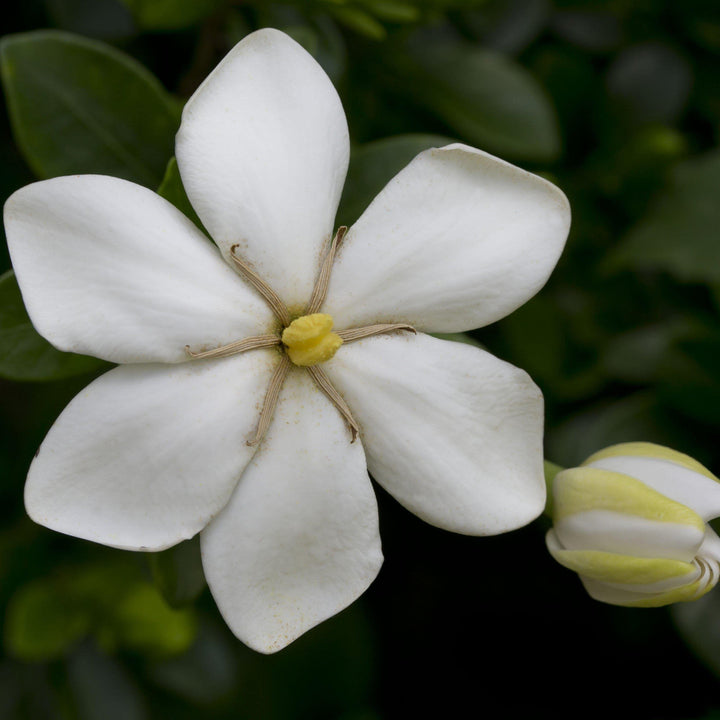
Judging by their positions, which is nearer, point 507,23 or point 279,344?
point 279,344

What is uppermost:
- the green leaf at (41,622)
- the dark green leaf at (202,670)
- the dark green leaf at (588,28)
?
the dark green leaf at (588,28)

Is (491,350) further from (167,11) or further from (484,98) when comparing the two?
(167,11)

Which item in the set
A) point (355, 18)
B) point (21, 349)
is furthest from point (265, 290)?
point (355, 18)

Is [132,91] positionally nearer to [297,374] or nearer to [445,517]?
[297,374]

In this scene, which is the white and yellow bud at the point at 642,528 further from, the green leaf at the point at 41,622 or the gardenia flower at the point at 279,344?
the green leaf at the point at 41,622

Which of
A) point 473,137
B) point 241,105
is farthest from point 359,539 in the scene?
point 473,137

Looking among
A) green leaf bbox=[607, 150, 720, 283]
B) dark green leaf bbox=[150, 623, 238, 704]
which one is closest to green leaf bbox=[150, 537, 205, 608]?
dark green leaf bbox=[150, 623, 238, 704]

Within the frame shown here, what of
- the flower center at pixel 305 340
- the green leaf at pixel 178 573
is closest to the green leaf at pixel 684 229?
the flower center at pixel 305 340
